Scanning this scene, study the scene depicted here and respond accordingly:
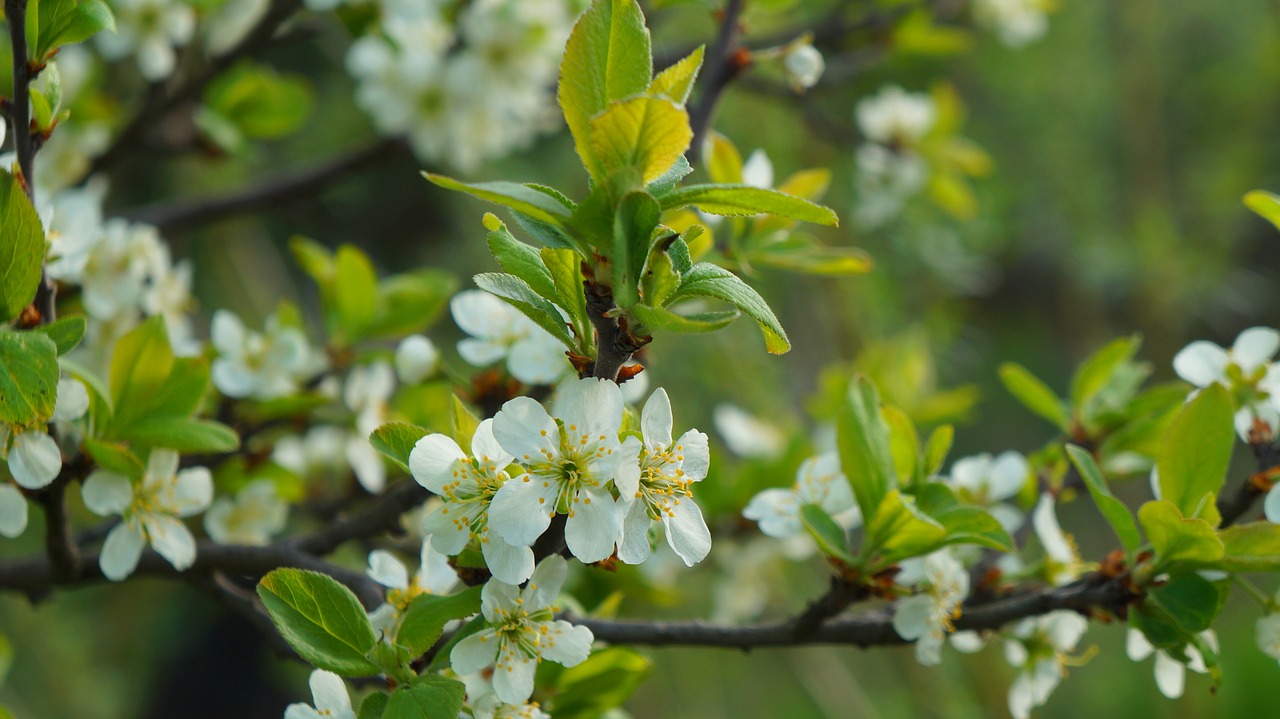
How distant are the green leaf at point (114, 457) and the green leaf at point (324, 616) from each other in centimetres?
15

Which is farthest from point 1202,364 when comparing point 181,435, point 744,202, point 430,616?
point 181,435

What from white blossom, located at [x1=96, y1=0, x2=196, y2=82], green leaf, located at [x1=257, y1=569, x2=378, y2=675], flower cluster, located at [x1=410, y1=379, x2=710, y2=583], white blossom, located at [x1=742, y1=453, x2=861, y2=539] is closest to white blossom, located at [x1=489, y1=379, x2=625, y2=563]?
flower cluster, located at [x1=410, y1=379, x2=710, y2=583]

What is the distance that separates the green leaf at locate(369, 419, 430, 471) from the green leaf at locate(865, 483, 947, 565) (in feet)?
0.82

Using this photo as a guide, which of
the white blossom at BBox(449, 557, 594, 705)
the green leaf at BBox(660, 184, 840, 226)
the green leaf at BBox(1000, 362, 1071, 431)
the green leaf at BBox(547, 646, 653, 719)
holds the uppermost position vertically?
the green leaf at BBox(660, 184, 840, 226)

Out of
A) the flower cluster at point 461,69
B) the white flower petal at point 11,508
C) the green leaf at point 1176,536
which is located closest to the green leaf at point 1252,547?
the green leaf at point 1176,536

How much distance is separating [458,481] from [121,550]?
0.87ft

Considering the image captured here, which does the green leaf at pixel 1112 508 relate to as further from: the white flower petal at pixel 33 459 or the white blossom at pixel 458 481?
the white flower petal at pixel 33 459

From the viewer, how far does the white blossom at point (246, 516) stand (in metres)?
0.73

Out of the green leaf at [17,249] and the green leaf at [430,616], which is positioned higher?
the green leaf at [17,249]

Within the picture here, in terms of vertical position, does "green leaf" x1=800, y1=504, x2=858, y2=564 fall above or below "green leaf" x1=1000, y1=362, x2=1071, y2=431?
above

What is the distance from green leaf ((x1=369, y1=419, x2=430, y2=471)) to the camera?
0.44 meters

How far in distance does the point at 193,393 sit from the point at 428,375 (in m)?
0.20

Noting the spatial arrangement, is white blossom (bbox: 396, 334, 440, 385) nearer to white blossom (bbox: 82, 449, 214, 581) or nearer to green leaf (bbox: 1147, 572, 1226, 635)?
white blossom (bbox: 82, 449, 214, 581)

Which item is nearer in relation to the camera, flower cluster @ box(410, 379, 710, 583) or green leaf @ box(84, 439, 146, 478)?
flower cluster @ box(410, 379, 710, 583)
